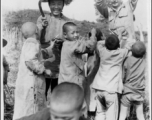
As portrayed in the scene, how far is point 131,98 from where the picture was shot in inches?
142

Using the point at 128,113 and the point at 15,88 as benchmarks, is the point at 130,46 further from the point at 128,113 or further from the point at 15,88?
the point at 15,88

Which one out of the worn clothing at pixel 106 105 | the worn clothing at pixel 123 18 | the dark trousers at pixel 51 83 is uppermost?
the worn clothing at pixel 123 18

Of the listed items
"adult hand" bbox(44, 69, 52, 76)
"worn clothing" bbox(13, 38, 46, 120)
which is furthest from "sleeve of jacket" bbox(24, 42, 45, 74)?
"adult hand" bbox(44, 69, 52, 76)

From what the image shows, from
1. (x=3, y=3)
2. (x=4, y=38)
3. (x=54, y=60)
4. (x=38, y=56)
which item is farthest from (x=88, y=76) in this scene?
(x=3, y=3)

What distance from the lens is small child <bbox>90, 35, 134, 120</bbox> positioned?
11.3 ft

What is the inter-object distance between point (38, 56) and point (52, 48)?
0.28 meters

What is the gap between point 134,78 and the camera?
142 inches

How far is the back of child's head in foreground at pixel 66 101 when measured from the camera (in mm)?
1624

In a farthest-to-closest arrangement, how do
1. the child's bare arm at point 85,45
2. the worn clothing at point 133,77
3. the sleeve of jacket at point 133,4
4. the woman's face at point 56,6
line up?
the sleeve of jacket at point 133,4
the woman's face at point 56,6
the worn clothing at point 133,77
the child's bare arm at point 85,45

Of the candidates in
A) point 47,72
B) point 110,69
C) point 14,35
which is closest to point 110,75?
point 110,69

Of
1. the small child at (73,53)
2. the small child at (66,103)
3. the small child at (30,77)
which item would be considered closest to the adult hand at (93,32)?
the small child at (73,53)

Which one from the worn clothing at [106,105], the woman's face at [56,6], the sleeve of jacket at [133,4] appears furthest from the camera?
the sleeve of jacket at [133,4]

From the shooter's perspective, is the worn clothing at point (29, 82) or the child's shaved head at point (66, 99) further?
the worn clothing at point (29, 82)

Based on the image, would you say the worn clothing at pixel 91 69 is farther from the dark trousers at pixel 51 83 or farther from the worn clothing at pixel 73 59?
the dark trousers at pixel 51 83
